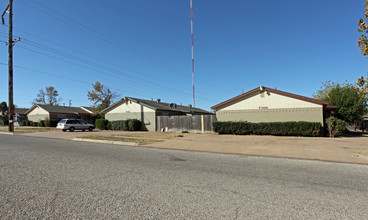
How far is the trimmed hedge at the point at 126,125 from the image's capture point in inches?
1056

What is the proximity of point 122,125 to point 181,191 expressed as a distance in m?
24.6

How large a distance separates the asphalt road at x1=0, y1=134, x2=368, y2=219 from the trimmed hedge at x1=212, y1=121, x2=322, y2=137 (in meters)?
10.7

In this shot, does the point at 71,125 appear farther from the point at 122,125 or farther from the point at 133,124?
the point at 133,124

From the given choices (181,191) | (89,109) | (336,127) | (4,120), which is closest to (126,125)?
(336,127)

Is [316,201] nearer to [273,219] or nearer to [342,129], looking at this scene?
[273,219]

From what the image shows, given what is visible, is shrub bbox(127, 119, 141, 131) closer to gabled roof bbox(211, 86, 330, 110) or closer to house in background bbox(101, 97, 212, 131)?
house in background bbox(101, 97, 212, 131)

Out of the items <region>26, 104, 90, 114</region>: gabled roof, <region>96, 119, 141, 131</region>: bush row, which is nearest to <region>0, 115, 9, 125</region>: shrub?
<region>26, 104, 90, 114</region>: gabled roof

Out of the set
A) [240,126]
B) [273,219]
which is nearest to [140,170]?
[273,219]

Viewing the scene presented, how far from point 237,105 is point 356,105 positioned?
13328mm

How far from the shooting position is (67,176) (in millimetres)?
5438

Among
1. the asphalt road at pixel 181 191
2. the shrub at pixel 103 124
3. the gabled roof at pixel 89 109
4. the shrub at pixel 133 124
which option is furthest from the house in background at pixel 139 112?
the asphalt road at pixel 181 191

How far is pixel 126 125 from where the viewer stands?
1075 inches

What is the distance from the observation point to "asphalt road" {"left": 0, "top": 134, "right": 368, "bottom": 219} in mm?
3365

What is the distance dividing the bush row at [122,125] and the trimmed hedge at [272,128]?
11.0 meters
